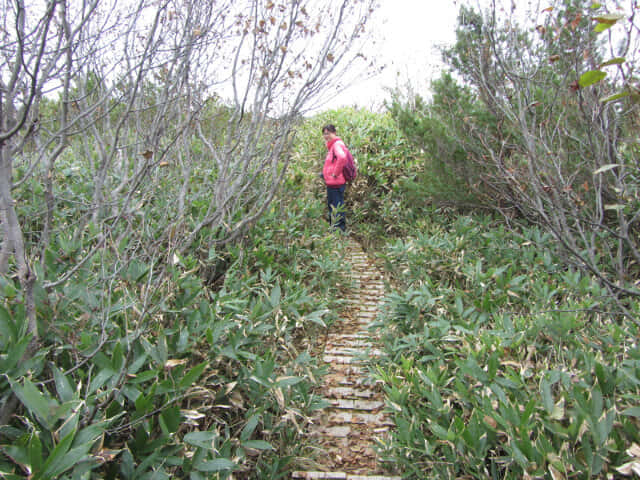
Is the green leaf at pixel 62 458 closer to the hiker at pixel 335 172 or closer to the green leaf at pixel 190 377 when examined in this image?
the green leaf at pixel 190 377

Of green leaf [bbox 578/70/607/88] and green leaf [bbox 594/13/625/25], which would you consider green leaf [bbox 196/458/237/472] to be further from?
green leaf [bbox 594/13/625/25]

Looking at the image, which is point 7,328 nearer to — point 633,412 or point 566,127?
point 633,412

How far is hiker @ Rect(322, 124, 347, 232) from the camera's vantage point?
6.40 meters

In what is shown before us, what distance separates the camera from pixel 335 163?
254 inches

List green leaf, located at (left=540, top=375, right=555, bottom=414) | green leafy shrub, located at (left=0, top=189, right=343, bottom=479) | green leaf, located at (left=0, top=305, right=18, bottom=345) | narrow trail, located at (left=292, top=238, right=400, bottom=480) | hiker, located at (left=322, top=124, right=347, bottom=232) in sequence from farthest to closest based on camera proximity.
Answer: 1. hiker, located at (left=322, top=124, right=347, bottom=232)
2. narrow trail, located at (left=292, top=238, right=400, bottom=480)
3. green leaf, located at (left=540, top=375, right=555, bottom=414)
4. green leaf, located at (left=0, top=305, right=18, bottom=345)
5. green leafy shrub, located at (left=0, top=189, right=343, bottom=479)

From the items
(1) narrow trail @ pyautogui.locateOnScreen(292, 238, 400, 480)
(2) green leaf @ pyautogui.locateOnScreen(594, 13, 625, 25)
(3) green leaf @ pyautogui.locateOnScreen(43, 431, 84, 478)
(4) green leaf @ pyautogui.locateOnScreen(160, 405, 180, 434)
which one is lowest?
(1) narrow trail @ pyautogui.locateOnScreen(292, 238, 400, 480)

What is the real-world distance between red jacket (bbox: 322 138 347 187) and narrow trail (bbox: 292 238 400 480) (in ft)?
7.86

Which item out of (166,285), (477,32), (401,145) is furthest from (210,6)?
→ (401,145)

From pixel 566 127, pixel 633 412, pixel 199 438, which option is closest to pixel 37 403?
pixel 199 438

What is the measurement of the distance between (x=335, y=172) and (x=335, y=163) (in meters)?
0.13

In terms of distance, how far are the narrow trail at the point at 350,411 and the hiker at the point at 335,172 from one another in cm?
204

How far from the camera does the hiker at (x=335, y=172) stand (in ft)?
21.0

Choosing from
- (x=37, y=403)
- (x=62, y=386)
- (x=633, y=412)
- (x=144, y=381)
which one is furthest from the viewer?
(x=144, y=381)

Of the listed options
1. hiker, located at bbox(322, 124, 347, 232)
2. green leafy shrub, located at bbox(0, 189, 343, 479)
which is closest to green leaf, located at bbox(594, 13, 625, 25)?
green leafy shrub, located at bbox(0, 189, 343, 479)
